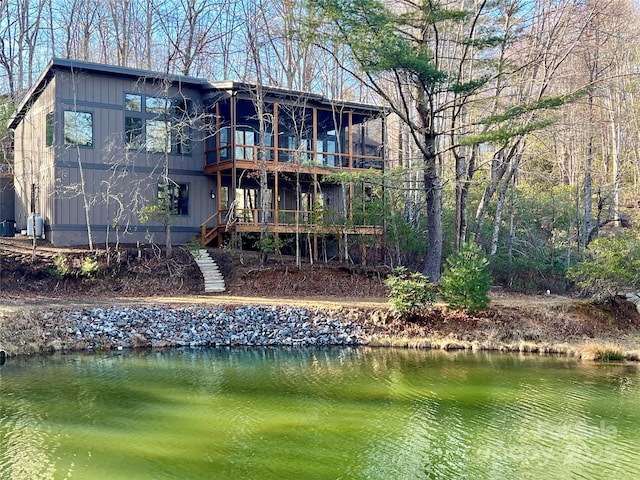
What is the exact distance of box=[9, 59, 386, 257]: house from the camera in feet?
60.2

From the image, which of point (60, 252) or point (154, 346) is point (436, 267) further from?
point (60, 252)

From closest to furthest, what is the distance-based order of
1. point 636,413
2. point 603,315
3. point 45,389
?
point 636,413 → point 45,389 → point 603,315

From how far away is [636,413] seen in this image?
9234mm

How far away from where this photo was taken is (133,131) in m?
19.4

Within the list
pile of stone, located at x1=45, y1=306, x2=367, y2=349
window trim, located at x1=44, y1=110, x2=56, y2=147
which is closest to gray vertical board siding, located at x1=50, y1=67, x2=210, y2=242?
window trim, located at x1=44, y1=110, x2=56, y2=147

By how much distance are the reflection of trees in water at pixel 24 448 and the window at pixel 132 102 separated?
42.5 feet

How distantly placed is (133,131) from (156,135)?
2.68 ft

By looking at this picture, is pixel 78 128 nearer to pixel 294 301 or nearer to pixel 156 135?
pixel 156 135

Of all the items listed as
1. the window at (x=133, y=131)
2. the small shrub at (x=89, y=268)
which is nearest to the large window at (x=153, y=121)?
the window at (x=133, y=131)

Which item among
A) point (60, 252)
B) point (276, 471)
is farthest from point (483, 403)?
point (60, 252)

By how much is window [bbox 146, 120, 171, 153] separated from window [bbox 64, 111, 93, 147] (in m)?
1.90

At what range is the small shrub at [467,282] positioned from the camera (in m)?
14.6

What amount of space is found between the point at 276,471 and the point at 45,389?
210 inches

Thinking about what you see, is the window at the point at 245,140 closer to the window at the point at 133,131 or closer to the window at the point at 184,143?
the window at the point at 184,143
